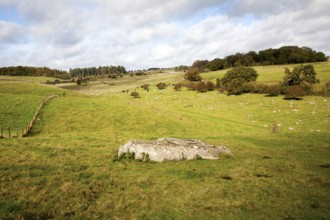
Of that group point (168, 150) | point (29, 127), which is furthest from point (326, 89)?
point (29, 127)

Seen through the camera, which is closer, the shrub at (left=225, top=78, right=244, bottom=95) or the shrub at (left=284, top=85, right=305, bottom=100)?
the shrub at (left=284, top=85, right=305, bottom=100)

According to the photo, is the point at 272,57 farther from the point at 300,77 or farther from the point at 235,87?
the point at 235,87

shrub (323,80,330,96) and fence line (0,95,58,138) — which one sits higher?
shrub (323,80,330,96)

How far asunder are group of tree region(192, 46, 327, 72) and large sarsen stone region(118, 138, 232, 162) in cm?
14396

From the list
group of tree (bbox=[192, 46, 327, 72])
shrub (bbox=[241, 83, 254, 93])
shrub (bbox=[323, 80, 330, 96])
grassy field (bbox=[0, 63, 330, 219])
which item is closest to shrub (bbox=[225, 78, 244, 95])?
shrub (bbox=[241, 83, 254, 93])

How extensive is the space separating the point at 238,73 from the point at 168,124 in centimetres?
5148

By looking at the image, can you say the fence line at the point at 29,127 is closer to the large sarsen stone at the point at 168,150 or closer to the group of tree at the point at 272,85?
the large sarsen stone at the point at 168,150

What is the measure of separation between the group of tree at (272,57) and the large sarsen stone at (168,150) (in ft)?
472

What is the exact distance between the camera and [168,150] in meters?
20.2

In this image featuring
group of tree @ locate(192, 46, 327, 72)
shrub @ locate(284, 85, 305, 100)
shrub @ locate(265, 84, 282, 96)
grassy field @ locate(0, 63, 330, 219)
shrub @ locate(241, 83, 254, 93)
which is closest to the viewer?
grassy field @ locate(0, 63, 330, 219)

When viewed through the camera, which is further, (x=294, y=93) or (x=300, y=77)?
(x=300, y=77)

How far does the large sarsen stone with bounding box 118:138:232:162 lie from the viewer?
19.8m

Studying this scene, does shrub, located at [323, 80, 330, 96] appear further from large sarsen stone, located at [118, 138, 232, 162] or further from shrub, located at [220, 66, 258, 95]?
large sarsen stone, located at [118, 138, 232, 162]

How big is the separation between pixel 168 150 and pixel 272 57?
164m
